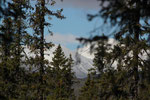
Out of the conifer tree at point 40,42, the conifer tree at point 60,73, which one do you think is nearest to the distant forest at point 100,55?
the conifer tree at point 40,42

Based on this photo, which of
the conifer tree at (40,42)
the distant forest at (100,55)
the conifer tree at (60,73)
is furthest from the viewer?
the conifer tree at (60,73)

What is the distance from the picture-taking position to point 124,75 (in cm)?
1446

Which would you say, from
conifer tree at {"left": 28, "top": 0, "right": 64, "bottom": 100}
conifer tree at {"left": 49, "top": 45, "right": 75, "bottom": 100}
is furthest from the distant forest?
conifer tree at {"left": 49, "top": 45, "right": 75, "bottom": 100}

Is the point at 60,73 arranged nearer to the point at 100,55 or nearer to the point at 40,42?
the point at 40,42

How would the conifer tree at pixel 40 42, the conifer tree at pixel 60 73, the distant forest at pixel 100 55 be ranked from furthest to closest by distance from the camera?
the conifer tree at pixel 60 73, the conifer tree at pixel 40 42, the distant forest at pixel 100 55

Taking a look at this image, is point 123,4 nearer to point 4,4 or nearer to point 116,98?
point 4,4

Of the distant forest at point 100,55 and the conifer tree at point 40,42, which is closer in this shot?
the distant forest at point 100,55

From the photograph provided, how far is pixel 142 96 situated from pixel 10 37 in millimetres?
8622

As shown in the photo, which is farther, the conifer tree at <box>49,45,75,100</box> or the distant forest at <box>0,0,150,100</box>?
the conifer tree at <box>49,45,75,100</box>

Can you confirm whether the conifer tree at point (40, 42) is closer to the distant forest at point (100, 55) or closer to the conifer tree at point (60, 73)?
the distant forest at point (100, 55)

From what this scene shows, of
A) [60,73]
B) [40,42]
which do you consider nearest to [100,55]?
[40,42]

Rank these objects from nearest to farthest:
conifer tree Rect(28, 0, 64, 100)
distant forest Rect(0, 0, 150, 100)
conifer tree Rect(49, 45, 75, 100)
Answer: distant forest Rect(0, 0, 150, 100)
conifer tree Rect(28, 0, 64, 100)
conifer tree Rect(49, 45, 75, 100)

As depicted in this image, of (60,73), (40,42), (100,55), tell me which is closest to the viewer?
(100,55)

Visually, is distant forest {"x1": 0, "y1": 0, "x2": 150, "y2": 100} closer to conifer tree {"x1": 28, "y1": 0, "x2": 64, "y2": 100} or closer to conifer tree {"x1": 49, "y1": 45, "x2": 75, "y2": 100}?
conifer tree {"x1": 28, "y1": 0, "x2": 64, "y2": 100}
